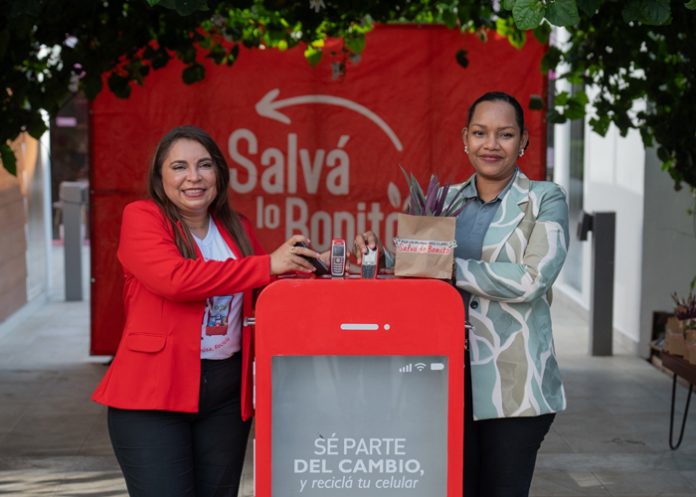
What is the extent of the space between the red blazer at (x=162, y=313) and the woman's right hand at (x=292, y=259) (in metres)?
0.03

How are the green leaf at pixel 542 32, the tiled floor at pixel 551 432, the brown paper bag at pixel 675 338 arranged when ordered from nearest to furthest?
the tiled floor at pixel 551 432, the brown paper bag at pixel 675 338, the green leaf at pixel 542 32

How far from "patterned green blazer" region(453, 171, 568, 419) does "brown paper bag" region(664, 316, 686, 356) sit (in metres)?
2.81

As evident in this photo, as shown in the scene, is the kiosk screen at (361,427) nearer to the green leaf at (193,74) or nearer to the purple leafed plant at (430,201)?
the purple leafed plant at (430,201)

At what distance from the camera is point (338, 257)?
3.17 m

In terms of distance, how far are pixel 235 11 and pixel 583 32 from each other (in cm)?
222

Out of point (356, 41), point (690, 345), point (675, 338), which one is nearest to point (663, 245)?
point (356, 41)

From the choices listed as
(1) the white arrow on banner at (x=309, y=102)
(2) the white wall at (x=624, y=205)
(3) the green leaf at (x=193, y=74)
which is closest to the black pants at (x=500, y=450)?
(3) the green leaf at (x=193, y=74)

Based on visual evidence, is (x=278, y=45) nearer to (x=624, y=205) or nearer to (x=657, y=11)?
(x=624, y=205)

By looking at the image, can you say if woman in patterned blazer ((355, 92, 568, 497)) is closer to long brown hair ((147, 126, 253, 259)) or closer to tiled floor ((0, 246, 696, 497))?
long brown hair ((147, 126, 253, 259))

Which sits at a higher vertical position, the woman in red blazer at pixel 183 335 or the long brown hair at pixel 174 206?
the long brown hair at pixel 174 206

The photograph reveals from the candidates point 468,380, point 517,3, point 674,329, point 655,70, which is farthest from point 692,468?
point 517,3

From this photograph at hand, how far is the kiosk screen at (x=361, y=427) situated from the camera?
3201 mm

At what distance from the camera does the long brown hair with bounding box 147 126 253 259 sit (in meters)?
3.45

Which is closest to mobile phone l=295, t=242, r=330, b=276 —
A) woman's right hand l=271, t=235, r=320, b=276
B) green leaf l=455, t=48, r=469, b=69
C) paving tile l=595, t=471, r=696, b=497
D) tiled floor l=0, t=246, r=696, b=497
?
woman's right hand l=271, t=235, r=320, b=276
